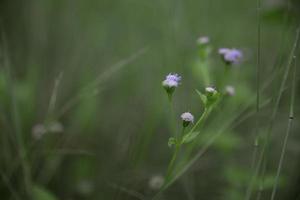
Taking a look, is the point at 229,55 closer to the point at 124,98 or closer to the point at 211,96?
the point at 211,96

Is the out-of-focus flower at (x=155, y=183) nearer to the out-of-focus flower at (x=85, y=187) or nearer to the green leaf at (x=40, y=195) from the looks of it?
the out-of-focus flower at (x=85, y=187)

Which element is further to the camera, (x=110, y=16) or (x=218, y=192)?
(x=110, y=16)

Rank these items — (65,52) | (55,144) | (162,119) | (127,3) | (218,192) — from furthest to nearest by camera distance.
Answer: (127,3) < (65,52) < (162,119) < (55,144) < (218,192)

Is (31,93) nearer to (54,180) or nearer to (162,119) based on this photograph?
(54,180)

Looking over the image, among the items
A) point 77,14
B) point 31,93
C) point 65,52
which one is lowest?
point 31,93

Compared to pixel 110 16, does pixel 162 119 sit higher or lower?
lower

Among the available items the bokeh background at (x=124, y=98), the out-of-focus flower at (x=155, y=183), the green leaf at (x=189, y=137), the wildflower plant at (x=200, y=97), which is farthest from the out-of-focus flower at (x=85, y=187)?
the green leaf at (x=189, y=137)

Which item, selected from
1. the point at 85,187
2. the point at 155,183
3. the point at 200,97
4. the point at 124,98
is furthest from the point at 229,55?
the point at 124,98

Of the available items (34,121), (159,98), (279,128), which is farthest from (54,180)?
(279,128)
